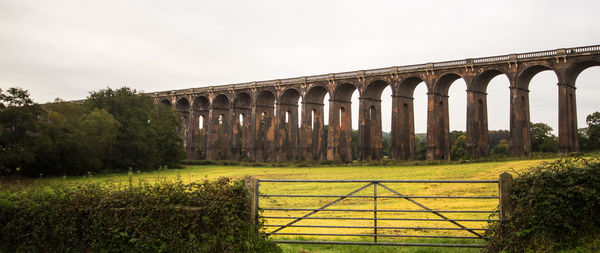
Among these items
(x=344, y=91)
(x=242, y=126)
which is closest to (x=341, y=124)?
(x=344, y=91)

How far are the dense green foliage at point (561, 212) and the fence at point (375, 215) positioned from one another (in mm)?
587

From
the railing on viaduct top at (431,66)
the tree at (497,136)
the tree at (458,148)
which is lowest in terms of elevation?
the tree at (458,148)

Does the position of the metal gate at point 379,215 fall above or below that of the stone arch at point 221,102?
below

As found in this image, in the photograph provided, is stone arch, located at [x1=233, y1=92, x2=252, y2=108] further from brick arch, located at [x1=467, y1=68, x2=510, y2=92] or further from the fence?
the fence

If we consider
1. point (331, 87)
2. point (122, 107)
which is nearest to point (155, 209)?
point (122, 107)

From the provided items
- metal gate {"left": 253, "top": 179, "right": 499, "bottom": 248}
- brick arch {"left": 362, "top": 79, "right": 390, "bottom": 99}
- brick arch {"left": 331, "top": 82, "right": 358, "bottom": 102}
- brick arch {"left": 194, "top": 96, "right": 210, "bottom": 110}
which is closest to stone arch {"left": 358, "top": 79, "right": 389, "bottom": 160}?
brick arch {"left": 362, "top": 79, "right": 390, "bottom": 99}

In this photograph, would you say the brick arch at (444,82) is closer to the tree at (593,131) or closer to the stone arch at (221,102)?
the tree at (593,131)

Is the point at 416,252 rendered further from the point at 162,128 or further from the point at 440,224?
the point at 162,128

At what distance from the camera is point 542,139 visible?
6850cm

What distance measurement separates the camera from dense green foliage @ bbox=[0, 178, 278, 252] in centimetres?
823

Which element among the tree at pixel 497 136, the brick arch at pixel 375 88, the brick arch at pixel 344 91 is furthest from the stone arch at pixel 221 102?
the tree at pixel 497 136

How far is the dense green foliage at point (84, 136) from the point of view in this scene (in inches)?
1423

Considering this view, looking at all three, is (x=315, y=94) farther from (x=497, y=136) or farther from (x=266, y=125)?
(x=497, y=136)

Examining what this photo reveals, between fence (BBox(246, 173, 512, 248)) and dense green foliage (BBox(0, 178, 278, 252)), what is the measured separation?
24.5 inches
